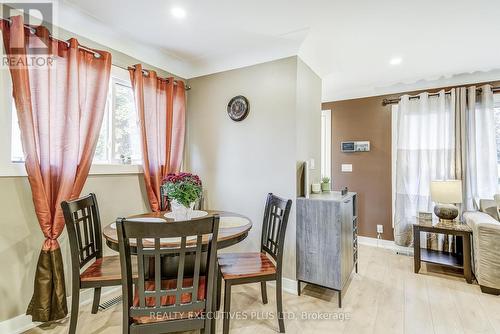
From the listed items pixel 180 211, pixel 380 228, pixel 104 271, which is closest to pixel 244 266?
pixel 180 211

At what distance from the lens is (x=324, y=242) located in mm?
2320

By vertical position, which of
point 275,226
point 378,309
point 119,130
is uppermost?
point 119,130

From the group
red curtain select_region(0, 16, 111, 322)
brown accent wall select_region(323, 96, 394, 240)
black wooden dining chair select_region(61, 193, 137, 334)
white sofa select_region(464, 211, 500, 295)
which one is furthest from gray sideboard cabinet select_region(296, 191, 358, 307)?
red curtain select_region(0, 16, 111, 322)

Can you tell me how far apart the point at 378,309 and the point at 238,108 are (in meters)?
2.33

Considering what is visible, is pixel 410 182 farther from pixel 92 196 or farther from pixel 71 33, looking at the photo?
pixel 71 33

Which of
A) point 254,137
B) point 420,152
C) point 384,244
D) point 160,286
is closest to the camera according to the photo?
point 160,286

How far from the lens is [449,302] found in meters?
2.31

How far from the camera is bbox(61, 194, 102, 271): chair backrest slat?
1.59 m

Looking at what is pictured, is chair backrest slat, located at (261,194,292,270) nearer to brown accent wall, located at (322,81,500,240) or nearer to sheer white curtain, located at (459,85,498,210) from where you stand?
brown accent wall, located at (322,81,500,240)

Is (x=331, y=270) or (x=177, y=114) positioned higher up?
(x=177, y=114)

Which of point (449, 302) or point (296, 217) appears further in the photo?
Answer: point (296, 217)

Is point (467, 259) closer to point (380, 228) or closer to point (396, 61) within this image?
point (380, 228)

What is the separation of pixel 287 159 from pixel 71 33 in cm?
217

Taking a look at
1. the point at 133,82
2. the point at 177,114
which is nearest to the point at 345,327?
the point at 177,114
